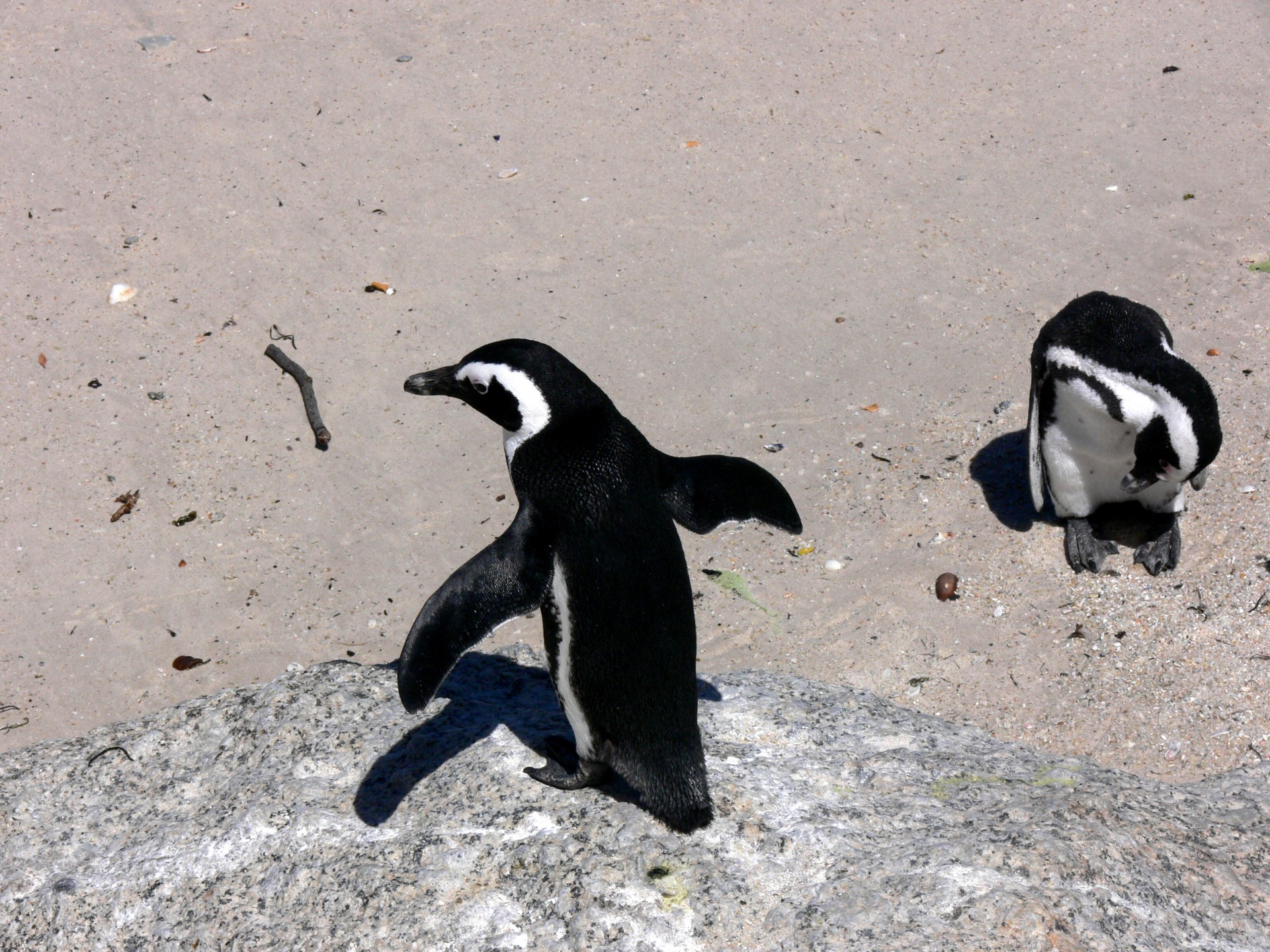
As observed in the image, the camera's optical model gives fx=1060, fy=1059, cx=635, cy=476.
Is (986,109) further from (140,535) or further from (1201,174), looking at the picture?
(140,535)

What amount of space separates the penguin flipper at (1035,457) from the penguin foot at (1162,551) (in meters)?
0.41

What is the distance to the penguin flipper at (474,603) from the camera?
220 cm

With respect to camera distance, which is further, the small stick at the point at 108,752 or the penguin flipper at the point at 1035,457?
the penguin flipper at the point at 1035,457

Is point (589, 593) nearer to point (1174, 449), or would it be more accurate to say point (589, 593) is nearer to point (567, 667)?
point (567, 667)

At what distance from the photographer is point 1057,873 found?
2.08 m

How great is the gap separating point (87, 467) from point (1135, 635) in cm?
422

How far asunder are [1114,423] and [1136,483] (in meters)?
0.25

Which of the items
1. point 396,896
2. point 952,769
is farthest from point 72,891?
point 952,769

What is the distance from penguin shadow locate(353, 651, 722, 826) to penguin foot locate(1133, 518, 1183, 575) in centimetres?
203

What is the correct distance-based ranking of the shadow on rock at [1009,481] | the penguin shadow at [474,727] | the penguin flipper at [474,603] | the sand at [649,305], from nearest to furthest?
the penguin flipper at [474,603], the penguin shadow at [474,727], the sand at [649,305], the shadow on rock at [1009,481]

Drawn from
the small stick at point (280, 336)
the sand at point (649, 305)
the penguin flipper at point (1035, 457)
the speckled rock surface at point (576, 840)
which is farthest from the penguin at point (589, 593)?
the small stick at point (280, 336)

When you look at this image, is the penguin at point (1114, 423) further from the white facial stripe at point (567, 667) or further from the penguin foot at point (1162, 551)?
the white facial stripe at point (567, 667)

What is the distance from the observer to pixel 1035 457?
422 centimetres

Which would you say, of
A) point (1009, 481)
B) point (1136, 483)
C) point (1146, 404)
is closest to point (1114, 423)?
point (1146, 404)
